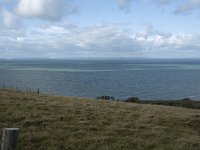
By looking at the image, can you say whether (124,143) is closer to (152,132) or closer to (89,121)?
(152,132)

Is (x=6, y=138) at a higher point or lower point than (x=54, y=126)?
higher

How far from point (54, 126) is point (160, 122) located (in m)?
6.33

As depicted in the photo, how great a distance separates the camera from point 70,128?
16641mm

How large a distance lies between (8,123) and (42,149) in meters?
4.06

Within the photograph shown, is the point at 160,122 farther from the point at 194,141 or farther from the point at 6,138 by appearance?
the point at 6,138

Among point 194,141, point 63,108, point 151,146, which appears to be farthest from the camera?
point 63,108

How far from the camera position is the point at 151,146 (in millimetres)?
14562

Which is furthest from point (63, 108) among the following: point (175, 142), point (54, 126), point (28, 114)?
point (175, 142)

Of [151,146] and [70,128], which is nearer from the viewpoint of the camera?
[151,146]

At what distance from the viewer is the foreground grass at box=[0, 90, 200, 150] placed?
14.4 m

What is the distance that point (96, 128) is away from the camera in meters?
17.0

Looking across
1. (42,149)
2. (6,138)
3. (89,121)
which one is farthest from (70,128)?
(6,138)

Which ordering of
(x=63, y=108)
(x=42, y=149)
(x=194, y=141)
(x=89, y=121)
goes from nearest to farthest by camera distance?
(x=42, y=149), (x=194, y=141), (x=89, y=121), (x=63, y=108)

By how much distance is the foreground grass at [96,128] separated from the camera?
14.4m
